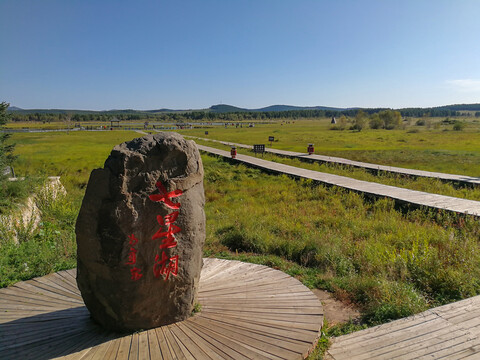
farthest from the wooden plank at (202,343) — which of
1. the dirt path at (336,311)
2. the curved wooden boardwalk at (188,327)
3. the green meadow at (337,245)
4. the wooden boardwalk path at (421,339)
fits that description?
the green meadow at (337,245)

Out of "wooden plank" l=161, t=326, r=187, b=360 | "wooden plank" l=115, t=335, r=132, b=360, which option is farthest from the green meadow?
"wooden plank" l=115, t=335, r=132, b=360

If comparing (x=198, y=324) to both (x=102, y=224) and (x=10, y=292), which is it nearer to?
(x=102, y=224)

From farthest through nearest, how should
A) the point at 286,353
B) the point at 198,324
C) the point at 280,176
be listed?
the point at 280,176 < the point at 198,324 < the point at 286,353

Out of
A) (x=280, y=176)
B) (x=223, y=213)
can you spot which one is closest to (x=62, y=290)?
(x=223, y=213)

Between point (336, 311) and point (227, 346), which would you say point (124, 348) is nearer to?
point (227, 346)

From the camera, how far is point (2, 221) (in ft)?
25.1

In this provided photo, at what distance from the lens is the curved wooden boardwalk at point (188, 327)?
3.41 metres

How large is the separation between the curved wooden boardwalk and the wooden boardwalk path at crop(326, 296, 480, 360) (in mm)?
453

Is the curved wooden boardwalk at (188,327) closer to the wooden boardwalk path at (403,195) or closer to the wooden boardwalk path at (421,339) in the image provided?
the wooden boardwalk path at (421,339)

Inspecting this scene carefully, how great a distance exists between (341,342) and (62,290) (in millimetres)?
3711

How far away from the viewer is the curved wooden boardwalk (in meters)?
3.41

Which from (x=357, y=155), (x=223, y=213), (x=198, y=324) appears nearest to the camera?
(x=198, y=324)

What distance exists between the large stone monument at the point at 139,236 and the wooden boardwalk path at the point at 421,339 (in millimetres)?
1926

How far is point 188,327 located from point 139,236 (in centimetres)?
115
